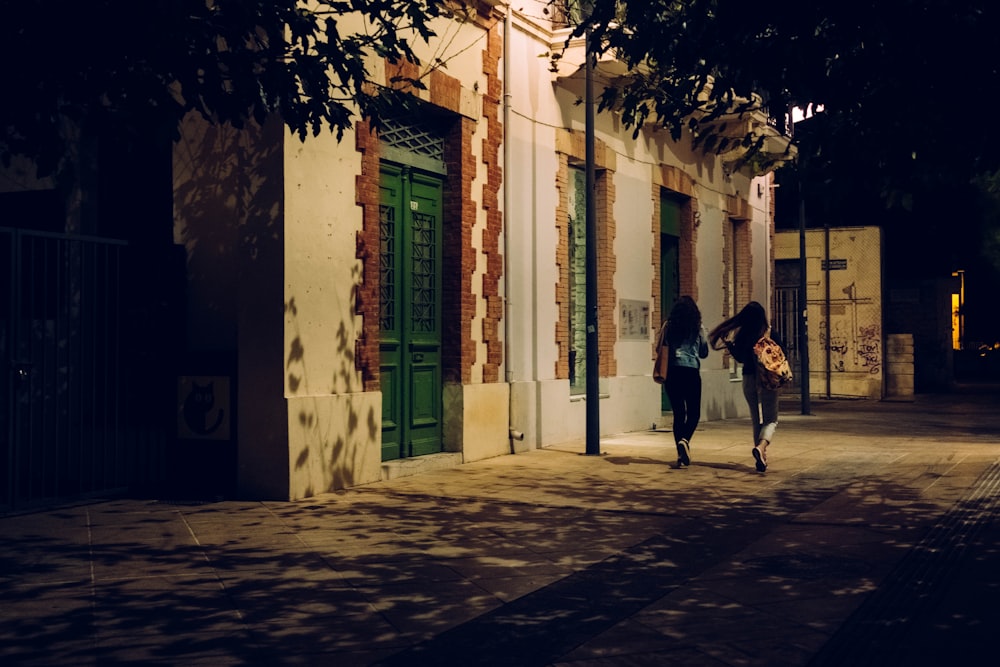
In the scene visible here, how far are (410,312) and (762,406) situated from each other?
399cm

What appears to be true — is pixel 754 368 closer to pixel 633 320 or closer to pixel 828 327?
pixel 633 320

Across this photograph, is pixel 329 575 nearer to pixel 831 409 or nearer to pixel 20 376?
pixel 20 376

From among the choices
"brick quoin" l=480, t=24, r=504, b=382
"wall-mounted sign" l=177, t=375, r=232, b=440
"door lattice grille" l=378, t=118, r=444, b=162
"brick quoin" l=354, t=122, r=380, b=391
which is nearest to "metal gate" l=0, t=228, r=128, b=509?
"wall-mounted sign" l=177, t=375, r=232, b=440

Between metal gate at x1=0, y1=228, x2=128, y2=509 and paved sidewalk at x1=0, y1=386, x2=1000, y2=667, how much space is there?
0.69m

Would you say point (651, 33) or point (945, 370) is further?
point (945, 370)

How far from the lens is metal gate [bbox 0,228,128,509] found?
33.4 ft

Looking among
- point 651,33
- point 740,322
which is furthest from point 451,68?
point 651,33

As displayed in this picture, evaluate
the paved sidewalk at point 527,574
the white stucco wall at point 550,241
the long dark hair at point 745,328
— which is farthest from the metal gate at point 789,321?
the paved sidewalk at point 527,574

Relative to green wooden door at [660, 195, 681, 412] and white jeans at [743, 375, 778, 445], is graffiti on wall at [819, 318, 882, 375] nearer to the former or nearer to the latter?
green wooden door at [660, 195, 681, 412]

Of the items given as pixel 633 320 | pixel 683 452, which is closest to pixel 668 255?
pixel 633 320

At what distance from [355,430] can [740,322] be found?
453 centimetres

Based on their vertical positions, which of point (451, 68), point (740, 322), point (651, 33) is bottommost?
point (740, 322)

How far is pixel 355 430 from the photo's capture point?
11289mm

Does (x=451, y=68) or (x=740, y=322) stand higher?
(x=451, y=68)
